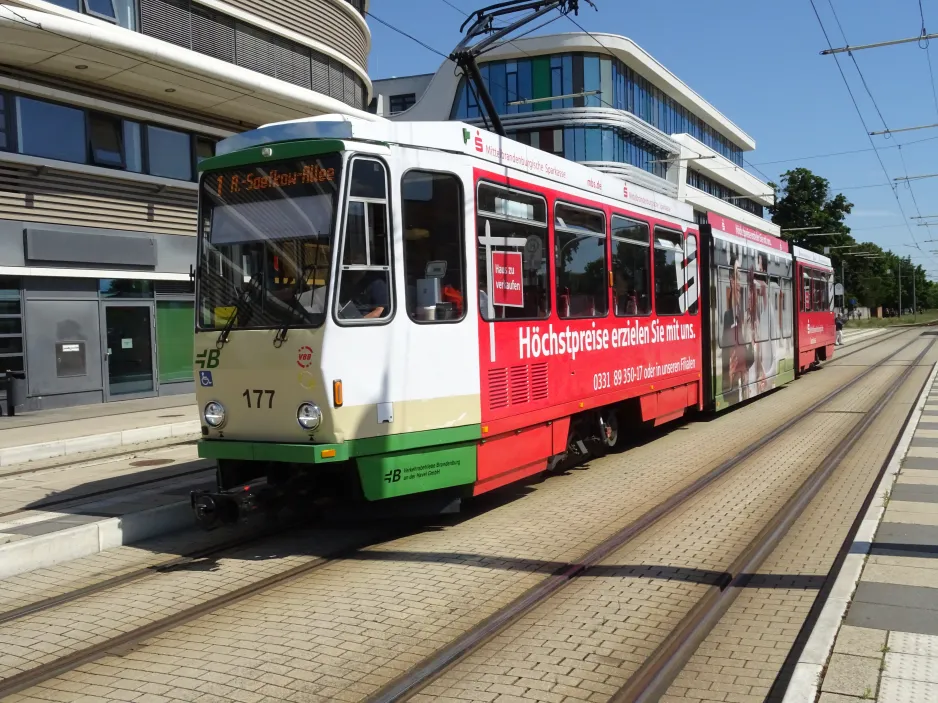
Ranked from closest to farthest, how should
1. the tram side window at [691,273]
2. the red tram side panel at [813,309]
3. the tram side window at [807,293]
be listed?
the tram side window at [691,273], the red tram side panel at [813,309], the tram side window at [807,293]

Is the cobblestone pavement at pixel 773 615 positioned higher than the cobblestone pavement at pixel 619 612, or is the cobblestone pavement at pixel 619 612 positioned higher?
the cobblestone pavement at pixel 619 612

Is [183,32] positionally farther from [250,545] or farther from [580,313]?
[250,545]

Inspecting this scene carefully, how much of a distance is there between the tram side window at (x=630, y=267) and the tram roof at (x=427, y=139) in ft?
3.28

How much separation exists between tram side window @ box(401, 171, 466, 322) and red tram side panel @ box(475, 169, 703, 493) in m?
0.29

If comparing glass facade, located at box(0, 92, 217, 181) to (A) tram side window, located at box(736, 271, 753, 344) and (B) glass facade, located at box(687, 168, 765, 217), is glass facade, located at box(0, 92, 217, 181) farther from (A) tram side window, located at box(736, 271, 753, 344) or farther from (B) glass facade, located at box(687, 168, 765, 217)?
(B) glass facade, located at box(687, 168, 765, 217)

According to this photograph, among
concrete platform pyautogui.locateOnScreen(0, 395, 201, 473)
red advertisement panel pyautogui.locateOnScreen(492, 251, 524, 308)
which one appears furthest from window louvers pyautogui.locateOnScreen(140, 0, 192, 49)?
red advertisement panel pyautogui.locateOnScreen(492, 251, 524, 308)

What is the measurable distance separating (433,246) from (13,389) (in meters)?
12.6

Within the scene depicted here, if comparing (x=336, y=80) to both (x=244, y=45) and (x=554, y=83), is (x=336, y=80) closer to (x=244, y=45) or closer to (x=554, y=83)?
(x=244, y=45)

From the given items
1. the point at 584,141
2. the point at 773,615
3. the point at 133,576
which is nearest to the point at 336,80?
the point at 133,576

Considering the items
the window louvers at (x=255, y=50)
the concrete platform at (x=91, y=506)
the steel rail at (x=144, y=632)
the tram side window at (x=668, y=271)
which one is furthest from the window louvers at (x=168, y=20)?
the steel rail at (x=144, y=632)

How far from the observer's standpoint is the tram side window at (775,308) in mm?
18625

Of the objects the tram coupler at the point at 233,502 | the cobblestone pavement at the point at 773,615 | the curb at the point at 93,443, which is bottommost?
the cobblestone pavement at the point at 773,615

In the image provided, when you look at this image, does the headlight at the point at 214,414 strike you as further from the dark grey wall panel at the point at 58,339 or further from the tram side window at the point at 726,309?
the dark grey wall panel at the point at 58,339

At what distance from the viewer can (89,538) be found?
714 cm
